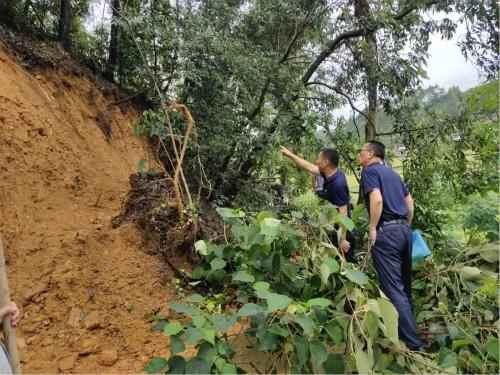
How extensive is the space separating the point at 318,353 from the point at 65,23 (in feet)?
21.1

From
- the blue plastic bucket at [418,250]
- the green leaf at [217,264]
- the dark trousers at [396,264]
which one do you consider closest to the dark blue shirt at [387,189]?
the dark trousers at [396,264]

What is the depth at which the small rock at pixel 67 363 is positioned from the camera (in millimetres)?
2652

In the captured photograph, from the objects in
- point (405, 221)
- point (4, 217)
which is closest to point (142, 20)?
point (4, 217)

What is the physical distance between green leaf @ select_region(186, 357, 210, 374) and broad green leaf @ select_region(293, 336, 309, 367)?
19.2 inches

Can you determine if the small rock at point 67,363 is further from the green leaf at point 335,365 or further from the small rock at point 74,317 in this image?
the green leaf at point 335,365

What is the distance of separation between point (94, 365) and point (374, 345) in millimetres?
1965

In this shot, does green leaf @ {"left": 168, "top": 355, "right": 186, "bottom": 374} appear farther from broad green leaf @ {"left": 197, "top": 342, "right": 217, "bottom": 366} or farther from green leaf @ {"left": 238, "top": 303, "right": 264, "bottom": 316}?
green leaf @ {"left": 238, "top": 303, "right": 264, "bottom": 316}

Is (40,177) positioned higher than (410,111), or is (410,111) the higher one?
(410,111)

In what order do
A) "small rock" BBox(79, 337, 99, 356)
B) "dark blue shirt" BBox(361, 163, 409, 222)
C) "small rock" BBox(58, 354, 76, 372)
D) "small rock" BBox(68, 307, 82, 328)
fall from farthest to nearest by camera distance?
"dark blue shirt" BBox(361, 163, 409, 222) → "small rock" BBox(68, 307, 82, 328) → "small rock" BBox(79, 337, 99, 356) → "small rock" BBox(58, 354, 76, 372)

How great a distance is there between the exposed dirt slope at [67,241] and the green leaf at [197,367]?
1104 millimetres

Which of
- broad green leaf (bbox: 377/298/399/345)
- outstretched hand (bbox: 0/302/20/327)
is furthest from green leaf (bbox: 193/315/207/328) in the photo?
broad green leaf (bbox: 377/298/399/345)

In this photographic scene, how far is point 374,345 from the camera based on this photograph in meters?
2.42

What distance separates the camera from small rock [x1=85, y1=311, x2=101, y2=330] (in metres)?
2.95

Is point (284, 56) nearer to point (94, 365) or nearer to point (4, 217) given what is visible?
point (4, 217)
